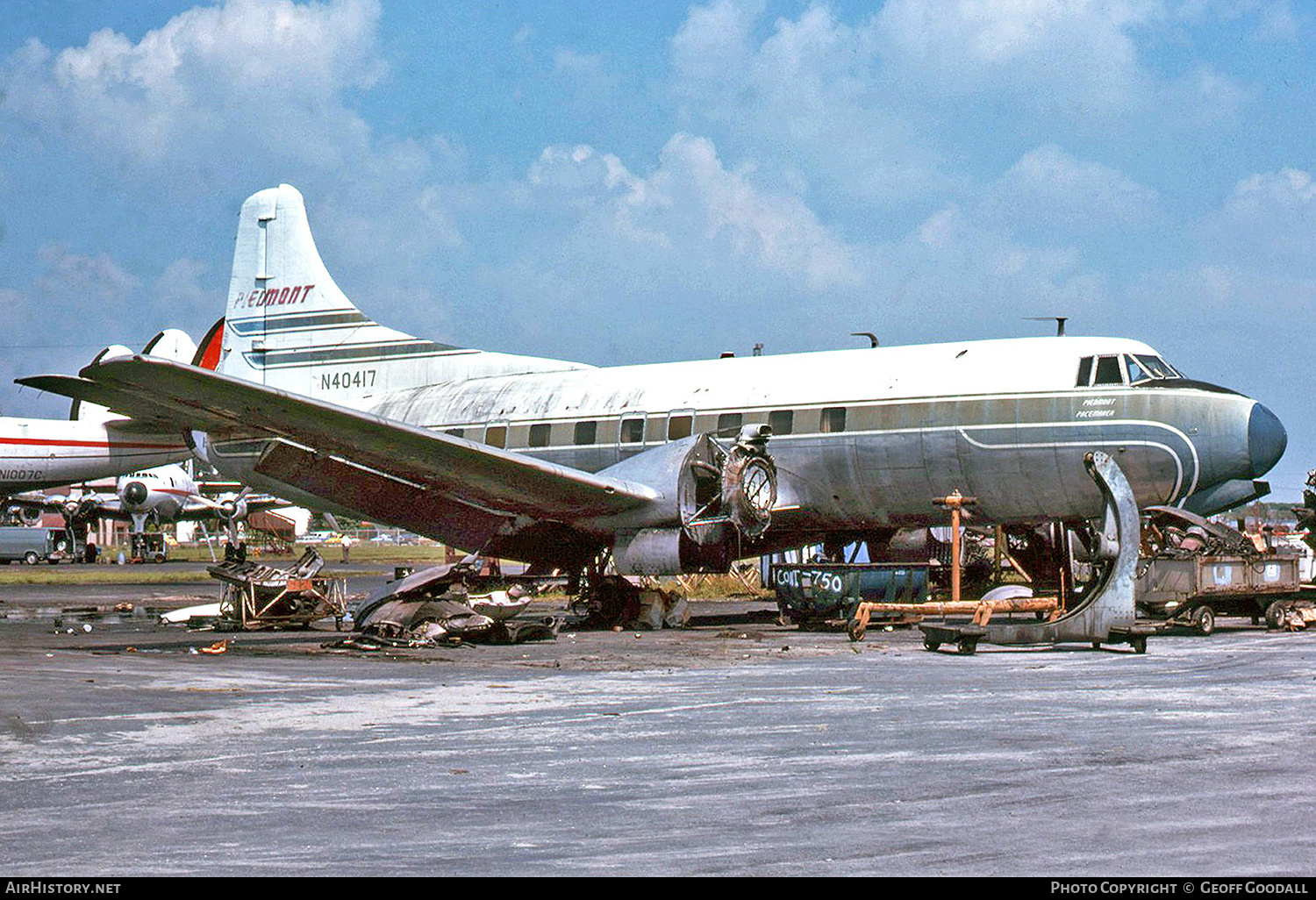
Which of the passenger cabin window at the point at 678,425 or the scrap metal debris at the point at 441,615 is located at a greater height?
the passenger cabin window at the point at 678,425

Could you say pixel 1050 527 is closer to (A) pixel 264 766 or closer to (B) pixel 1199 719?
(B) pixel 1199 719

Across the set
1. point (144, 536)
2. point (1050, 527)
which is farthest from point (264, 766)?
point (144, 536)

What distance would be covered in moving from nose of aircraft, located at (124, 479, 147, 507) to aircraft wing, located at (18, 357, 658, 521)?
187 feet

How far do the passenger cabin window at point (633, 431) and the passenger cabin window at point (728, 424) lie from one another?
4.91 feet

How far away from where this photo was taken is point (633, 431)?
974 inches

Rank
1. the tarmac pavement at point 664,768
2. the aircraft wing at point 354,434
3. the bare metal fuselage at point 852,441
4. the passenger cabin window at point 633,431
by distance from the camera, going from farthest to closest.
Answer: the passenger cabin window at point 633,431
the bare metal fuselage at point 852,441
the aircraft wing at point 354,434
the tarmac pavement at point 664,768

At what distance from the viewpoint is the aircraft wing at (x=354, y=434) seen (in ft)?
60.7

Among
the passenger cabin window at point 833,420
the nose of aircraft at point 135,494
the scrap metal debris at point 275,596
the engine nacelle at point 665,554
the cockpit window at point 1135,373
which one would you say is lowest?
the scrap metal debris at point 275,596

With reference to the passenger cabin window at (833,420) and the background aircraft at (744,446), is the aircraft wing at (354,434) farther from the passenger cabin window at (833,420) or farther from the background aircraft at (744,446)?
the passenger cabin window at (833,420)

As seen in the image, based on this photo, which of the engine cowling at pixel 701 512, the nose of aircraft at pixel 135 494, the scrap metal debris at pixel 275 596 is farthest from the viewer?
the nose of aircraft at pixel 135 494

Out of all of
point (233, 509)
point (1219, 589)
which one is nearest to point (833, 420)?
point (1219, 589)

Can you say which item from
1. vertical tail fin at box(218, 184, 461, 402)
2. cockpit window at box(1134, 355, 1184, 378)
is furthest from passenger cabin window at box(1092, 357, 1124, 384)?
vertical tail fin at box(218, 184, 461, 402)

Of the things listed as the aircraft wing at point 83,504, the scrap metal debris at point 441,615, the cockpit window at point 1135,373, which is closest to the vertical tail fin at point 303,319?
the scrap metal debris at point 441,615

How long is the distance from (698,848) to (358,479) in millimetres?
16848
